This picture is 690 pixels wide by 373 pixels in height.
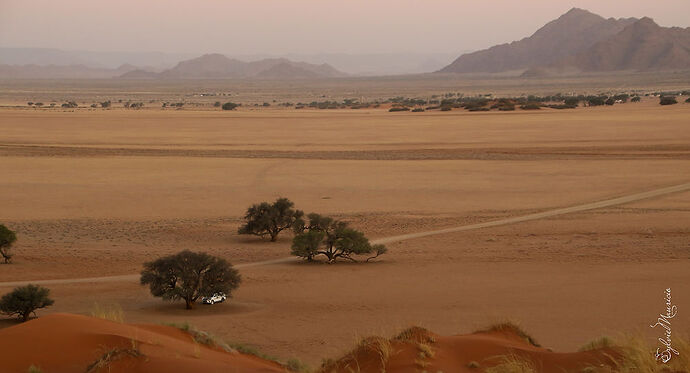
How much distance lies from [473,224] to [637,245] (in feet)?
19.2

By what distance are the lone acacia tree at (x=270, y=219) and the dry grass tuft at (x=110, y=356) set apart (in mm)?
15943

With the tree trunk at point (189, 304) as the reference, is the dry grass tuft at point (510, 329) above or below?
above

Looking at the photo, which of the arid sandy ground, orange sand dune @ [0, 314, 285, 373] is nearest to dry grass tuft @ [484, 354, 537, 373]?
orange sand dune @ [0, 314, 285, 373]

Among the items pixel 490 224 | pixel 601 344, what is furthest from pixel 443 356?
pixel 490 224

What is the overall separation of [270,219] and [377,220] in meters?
4.34

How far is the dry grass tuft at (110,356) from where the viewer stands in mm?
10234

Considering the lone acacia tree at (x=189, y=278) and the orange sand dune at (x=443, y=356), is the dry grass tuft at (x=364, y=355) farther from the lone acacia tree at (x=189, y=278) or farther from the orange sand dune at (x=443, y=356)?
the lone acacia tree at (x=189, y=278)

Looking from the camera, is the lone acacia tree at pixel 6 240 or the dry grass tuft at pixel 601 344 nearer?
the dry grass tuft at pixel 601 344

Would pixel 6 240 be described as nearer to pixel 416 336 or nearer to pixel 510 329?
pixel 510 329

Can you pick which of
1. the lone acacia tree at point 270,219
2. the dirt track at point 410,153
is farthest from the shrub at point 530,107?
the lone acacia tree at point 270,219

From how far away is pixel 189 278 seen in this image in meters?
18.5

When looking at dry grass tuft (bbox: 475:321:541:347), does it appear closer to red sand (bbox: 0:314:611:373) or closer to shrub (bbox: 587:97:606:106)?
red sand (bbox: 0:314:611:373)

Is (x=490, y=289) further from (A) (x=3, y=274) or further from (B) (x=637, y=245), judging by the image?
(A) (x=3, y=274)

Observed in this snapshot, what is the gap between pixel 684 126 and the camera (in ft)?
209
